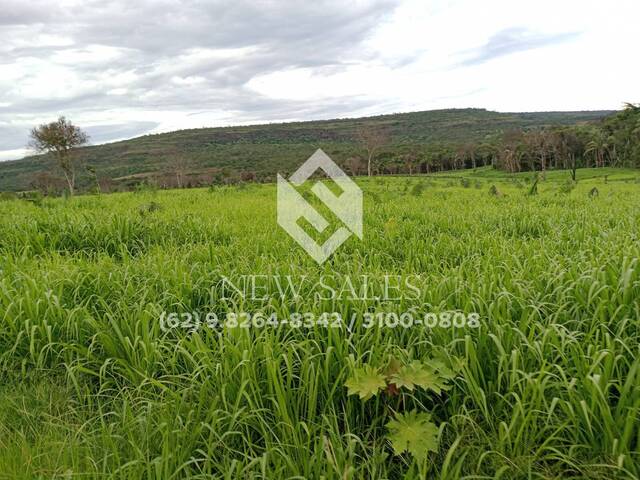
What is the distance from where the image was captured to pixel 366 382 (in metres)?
2.07

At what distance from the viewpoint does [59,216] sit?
19.9ft

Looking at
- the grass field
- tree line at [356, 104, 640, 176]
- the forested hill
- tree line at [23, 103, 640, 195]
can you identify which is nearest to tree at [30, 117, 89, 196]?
tree line at [23, 103, 640, 195]

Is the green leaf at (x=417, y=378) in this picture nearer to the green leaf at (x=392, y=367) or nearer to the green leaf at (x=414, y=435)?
the green leaf at (x=392, y=367)

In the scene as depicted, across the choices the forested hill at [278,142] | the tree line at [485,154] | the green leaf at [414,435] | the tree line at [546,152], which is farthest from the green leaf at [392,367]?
the forested hill at [278,142]

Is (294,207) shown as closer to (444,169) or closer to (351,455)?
(351,455)

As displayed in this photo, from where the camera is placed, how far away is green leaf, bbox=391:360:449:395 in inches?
79.5

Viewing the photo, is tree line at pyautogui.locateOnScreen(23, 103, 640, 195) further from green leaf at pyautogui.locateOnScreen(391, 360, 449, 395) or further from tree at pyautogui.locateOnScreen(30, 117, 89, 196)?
green leaf at pyautogui.locateOnScreen(391, 360, 449, 395)

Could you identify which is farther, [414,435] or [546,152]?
[546,152]

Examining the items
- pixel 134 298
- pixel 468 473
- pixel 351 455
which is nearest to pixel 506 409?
pixel 468 473

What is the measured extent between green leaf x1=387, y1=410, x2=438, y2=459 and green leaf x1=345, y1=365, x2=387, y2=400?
6.2 inches

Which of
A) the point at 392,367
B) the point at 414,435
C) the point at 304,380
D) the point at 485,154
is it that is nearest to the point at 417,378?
the point at 392,367

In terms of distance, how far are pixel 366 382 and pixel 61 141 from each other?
49979 millimetres

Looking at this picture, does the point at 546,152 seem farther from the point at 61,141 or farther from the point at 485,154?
the point at 61,141

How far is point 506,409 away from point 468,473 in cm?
40
